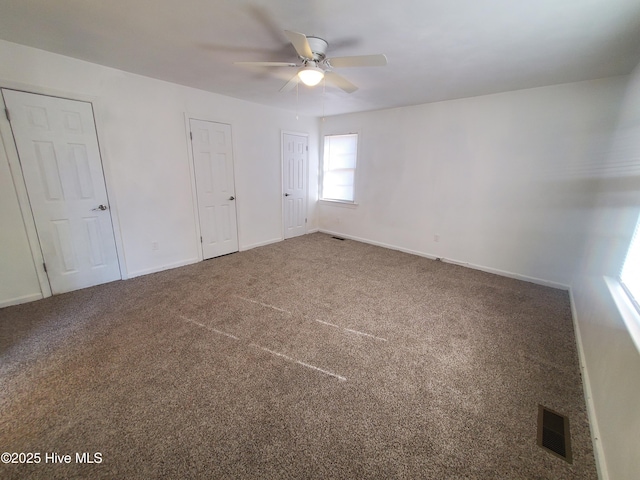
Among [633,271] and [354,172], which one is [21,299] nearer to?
[354,172]

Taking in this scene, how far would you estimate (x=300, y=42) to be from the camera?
1.74 metres

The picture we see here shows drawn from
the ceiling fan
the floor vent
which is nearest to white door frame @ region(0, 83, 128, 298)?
the ceiling fan

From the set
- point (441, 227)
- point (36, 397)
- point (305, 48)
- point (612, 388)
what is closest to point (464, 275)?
point (441, 227)

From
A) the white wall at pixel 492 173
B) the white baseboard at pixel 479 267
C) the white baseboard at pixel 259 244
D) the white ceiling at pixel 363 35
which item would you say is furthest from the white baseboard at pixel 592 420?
the white baseboard at pixel 259 244

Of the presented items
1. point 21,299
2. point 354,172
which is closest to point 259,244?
point 354,172

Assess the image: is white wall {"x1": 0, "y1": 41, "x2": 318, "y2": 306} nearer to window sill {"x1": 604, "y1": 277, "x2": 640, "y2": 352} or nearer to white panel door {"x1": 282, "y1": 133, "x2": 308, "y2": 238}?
→ white panel door {"x1": 282, "y1": 133, "x2": 308, "y2": 238}

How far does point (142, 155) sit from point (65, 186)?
0.85 metres

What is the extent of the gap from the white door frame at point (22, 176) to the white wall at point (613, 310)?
448cm

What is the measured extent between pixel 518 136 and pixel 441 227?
5.05 ft

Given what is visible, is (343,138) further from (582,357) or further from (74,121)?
(582,357)

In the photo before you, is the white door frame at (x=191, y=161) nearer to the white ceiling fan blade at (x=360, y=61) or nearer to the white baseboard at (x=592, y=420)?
the white ceiling fan blade at (x=360, y=61)

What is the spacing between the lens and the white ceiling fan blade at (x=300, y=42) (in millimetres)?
1639

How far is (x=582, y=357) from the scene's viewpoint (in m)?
2.02

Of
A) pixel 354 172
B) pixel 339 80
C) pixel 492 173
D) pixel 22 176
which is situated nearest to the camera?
pixel 339 80
